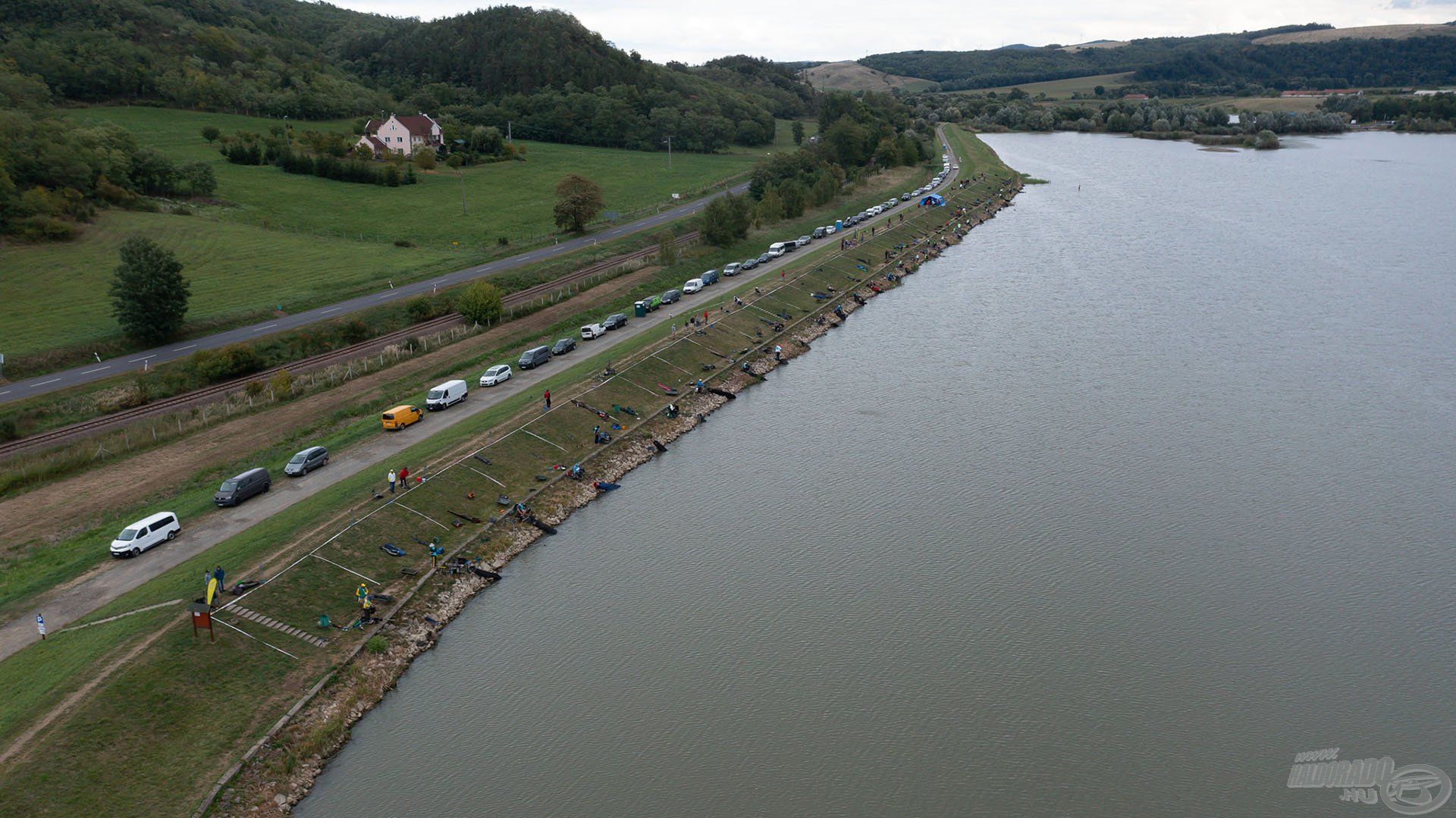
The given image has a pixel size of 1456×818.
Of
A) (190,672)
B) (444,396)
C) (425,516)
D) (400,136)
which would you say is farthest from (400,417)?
(400,136)

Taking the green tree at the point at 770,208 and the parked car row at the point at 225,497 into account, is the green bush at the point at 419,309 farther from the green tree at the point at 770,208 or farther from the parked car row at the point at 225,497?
the green tree at the point at 770,208

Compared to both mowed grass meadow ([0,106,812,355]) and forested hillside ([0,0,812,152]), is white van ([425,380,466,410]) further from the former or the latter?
forested hillside ([0,0,812,152])

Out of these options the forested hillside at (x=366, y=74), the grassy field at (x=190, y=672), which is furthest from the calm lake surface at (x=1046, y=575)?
the forested hillside at (x=366, y=74)

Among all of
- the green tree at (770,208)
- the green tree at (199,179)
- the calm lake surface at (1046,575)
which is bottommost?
the calm lake surface at (1046,575)

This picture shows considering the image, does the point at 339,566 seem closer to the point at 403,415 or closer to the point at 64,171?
the point at 403,415

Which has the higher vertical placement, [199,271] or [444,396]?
[199,271]

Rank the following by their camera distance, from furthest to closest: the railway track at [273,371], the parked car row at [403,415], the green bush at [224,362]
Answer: the green bush at [224,362] → the railway track at [273,371] → the parked car row at [403,415]
